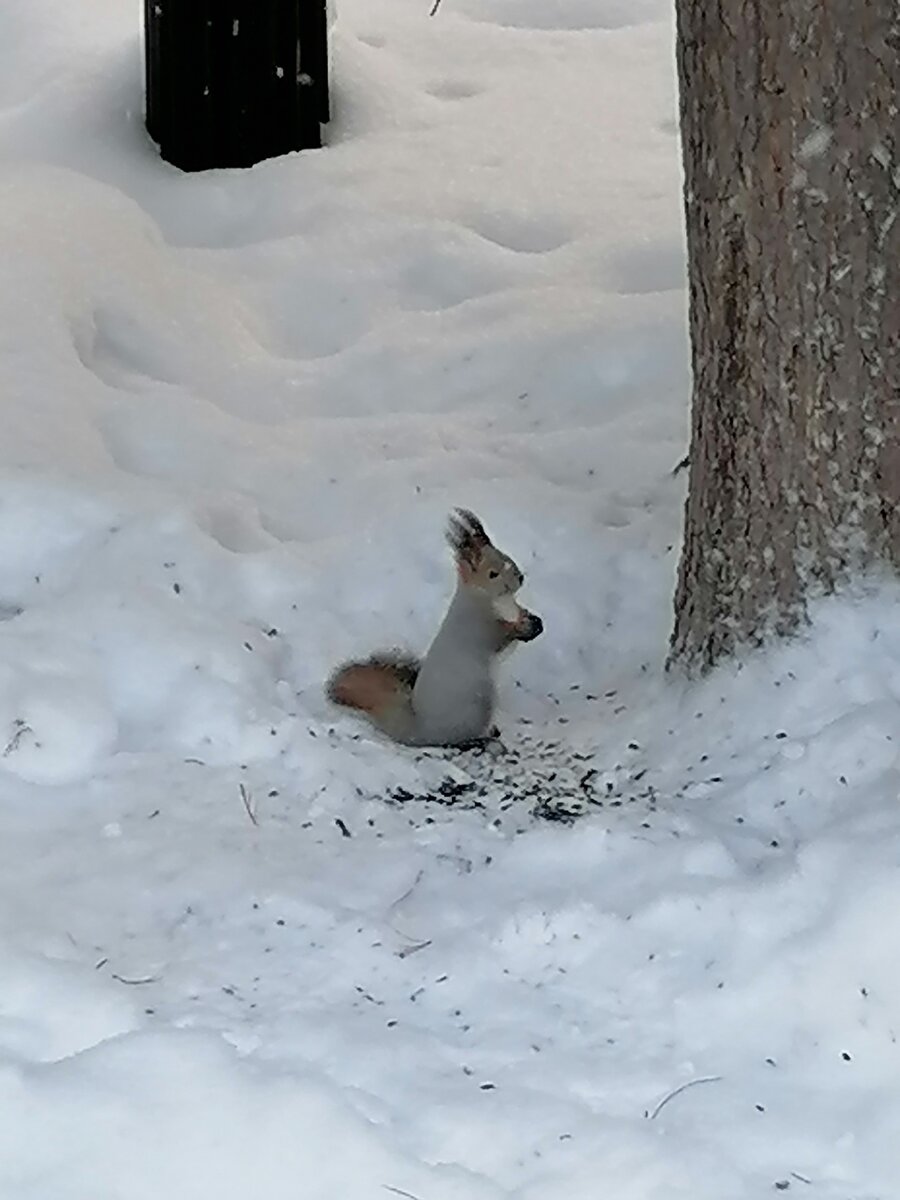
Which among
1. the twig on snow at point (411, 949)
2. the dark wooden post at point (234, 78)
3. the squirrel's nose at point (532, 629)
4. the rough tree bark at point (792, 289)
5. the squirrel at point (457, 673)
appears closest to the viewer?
the twig on snow at point (411, 949)

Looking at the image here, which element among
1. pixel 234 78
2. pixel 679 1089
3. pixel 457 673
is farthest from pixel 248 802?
pixel 234 78

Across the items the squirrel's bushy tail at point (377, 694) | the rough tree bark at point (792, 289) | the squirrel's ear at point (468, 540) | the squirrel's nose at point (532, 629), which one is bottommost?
the squirrel's bushy tail at point (377, 694)

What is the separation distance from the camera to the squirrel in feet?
9.80

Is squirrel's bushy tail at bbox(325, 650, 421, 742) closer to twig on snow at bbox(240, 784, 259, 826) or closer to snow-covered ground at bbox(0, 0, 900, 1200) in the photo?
snow-covered ground at bbox(0, 0, 900, 1200)

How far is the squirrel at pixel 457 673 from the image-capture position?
9.80 ft

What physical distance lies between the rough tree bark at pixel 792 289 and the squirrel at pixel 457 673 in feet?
1.29

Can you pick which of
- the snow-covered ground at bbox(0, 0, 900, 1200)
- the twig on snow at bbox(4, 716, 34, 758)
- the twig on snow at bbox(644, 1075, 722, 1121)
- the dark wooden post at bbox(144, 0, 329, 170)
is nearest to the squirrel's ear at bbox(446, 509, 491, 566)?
the snow-covered ground at bbox(0, 0, 900, 1200)

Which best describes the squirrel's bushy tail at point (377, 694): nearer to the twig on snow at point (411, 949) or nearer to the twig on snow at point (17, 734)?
the twig on snow at point (17, 734)

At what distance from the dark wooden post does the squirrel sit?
2.25 m

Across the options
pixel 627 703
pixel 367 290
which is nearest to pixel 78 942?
pixel 627 703

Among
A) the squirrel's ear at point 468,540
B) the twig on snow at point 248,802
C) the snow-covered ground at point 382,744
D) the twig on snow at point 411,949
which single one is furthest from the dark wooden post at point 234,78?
the twig on snow at point 411,949

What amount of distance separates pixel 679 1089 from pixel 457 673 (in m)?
1.08

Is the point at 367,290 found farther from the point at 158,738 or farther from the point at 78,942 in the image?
the point at 78,942

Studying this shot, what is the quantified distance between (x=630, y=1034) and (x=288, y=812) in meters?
0.74
